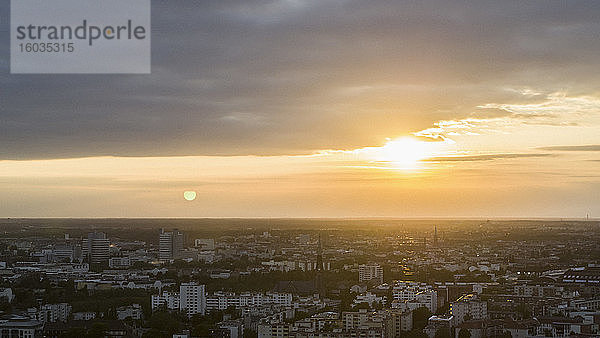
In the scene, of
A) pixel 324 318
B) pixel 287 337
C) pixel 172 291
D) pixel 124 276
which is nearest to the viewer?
pixel 287 337

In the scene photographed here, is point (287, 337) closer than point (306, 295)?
Yes

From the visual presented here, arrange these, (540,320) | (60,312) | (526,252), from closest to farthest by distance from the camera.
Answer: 1. (540,320)
2. (60,312)
3. (526,252)

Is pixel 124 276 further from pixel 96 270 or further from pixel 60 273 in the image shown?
pixel 96 270

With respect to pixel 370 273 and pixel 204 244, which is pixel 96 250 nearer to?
pixel 204 244

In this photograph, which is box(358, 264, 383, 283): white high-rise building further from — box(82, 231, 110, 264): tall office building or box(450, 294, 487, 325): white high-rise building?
box(82, 231, 110, 264): tall office building

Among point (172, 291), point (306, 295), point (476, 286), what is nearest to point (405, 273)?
point (476, 286)

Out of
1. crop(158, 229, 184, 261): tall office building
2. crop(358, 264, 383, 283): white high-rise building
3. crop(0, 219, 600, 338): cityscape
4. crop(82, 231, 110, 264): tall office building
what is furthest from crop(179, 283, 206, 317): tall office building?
crop(158, 229, 184, 261): tall office building

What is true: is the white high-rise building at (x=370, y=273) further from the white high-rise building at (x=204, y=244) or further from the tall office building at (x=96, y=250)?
the white high-rise building at (x=204, y=244)
